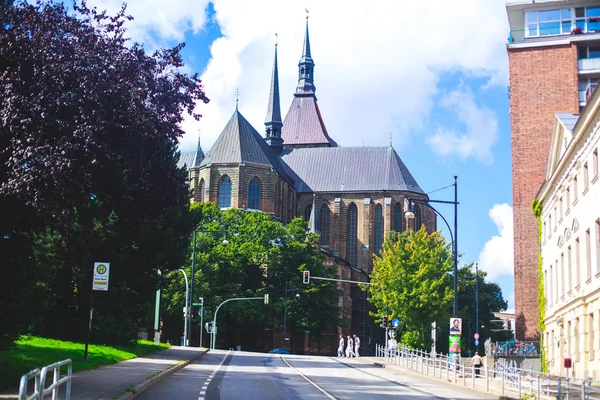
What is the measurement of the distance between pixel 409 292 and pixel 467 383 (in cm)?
3498

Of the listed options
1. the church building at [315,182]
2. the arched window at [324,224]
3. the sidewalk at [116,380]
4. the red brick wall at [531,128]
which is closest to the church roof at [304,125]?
the church building at [315,182]

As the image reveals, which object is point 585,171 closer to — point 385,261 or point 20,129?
point 20,129

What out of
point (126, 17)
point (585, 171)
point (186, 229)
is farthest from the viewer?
point (186, 229)

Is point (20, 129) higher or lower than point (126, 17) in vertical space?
lower

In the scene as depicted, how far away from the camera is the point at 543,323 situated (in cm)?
4091

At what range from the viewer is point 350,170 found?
107m

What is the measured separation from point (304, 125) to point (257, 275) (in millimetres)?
41838

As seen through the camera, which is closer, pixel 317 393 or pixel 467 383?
pixel 317 393

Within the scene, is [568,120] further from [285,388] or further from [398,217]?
[398,217]

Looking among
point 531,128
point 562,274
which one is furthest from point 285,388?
point 531,128

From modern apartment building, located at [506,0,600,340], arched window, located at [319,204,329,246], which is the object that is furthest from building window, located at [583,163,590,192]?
arched window, located at [319,204,329,246]

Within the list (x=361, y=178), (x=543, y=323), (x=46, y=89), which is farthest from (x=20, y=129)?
(x=361, y=178)

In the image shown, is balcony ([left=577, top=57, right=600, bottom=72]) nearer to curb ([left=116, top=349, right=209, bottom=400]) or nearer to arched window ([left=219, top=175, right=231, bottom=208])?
curb ([left=116, top=349, right=209, bottom=400])

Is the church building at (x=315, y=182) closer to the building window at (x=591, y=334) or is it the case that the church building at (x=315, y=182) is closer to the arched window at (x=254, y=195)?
the arched window at (x=254, y=195)
